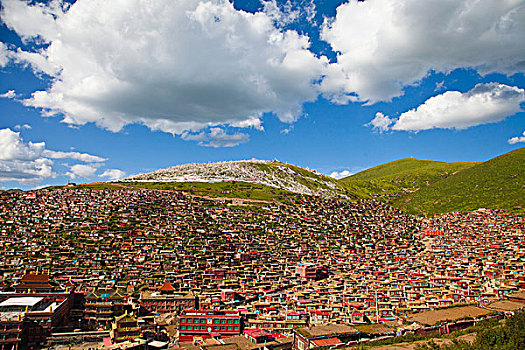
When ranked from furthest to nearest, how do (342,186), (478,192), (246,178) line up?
(342,186) → (246,178) → (478,192)

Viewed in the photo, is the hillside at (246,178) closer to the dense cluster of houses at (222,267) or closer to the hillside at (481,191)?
the hillside at (481,191)

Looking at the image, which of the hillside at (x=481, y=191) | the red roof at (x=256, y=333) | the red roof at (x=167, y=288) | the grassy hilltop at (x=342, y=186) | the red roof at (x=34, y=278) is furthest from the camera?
the grassy hilltop at (x=342, y=186)

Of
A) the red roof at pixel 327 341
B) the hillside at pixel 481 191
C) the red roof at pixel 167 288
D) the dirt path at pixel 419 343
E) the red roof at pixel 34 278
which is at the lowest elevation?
the dirt path at pixel 419 343

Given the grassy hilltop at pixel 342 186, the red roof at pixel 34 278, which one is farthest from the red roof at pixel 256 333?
the grassy hilltop at pixel 342 186

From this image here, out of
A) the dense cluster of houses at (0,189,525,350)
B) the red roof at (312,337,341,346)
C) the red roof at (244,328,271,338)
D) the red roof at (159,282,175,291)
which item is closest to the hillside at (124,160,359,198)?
the dense cluster of houses at (0,189,525,350)

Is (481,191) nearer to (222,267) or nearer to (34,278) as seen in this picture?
(222,267)

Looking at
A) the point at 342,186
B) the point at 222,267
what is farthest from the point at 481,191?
the point at 222,267

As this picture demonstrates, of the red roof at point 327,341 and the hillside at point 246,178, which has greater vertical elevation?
the hillside at point 246,178
